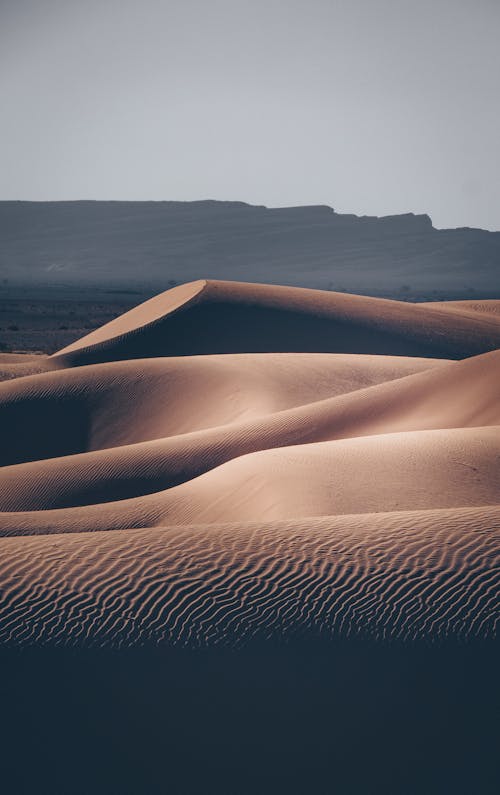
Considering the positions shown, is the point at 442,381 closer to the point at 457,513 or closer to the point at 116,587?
the point at 457,513

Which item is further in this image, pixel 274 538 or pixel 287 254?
pixel 287 254

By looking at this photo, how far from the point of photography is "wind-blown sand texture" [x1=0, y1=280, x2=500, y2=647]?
4832 millimetres

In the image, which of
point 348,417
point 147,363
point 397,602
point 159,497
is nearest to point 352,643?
point 397,602

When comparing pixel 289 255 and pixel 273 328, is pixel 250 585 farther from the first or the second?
pixel 289 255

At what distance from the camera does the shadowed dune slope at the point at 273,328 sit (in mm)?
26516

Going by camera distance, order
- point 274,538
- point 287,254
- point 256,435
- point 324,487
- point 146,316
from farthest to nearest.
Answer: point 287,254
point 146,316
point 256,435
point 324,487
point 274,538

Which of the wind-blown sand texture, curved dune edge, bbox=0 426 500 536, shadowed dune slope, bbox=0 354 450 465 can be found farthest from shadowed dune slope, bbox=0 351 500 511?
shadowed dune slope, bbox=0 354 450 465

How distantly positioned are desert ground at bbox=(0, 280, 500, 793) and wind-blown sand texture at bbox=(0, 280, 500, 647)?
2 cm

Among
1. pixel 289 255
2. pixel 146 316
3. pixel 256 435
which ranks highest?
pixel 289 255

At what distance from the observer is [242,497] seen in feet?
32.7

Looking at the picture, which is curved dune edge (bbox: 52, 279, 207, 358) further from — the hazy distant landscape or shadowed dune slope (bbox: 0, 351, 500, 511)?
the hazy distant landscape

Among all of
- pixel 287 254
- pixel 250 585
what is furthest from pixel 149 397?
pixel 287 254

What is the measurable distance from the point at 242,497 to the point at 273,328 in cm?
1803

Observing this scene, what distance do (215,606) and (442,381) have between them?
11554mm
